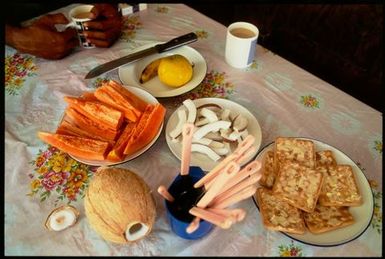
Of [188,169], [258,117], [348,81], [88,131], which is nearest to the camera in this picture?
[188,169]

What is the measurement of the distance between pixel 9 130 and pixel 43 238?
12.8 inches

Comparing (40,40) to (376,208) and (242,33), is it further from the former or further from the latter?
(376,208)

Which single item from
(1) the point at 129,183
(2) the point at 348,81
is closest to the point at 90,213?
(1) the point at 129,183

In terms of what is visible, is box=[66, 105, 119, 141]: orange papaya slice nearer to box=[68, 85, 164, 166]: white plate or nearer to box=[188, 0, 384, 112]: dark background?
box=[68, 85, 164, 166]: white plate

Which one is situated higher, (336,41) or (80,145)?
(80,145)

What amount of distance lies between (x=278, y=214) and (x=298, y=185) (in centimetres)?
7

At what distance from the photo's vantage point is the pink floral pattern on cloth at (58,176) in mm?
655

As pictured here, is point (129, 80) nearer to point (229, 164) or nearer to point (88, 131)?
point (88, 131)

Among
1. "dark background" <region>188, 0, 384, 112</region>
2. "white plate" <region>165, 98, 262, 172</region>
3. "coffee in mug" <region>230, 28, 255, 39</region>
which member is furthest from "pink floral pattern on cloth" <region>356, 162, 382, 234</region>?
"dark background" <region>188, 0, 384, 112</region>

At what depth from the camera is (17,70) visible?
93cm

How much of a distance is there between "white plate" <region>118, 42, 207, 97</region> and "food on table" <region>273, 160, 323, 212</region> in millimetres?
358

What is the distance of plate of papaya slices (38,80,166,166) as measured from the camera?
67 cm

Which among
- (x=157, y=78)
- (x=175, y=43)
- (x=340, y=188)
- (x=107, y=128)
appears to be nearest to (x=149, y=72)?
(x=157, y=78)

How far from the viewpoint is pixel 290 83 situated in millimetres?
922
